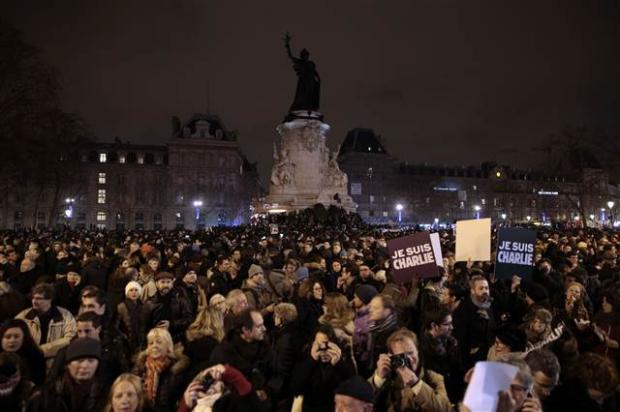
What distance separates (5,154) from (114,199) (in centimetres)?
4521

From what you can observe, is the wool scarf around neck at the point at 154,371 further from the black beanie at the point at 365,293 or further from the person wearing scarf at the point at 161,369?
the black beanie at the point at 365,293

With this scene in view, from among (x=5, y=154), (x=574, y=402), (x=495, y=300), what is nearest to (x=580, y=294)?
(x=495, y=300)

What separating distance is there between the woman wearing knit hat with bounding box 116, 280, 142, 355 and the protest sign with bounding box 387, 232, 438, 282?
3.96 metres

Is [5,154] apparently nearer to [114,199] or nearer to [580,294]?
[580,294]

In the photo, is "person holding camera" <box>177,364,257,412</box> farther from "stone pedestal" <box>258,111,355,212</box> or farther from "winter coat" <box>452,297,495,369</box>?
"stone pedestal" <box>258,111,355,212</box>

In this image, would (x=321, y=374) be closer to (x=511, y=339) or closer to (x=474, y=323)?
(x=511, y=339)

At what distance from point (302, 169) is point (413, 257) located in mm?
31393

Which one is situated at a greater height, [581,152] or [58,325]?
[581,152]

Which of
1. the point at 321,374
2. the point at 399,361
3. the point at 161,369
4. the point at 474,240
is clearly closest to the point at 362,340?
the point at 321,374

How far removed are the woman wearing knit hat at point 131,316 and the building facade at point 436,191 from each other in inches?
3060

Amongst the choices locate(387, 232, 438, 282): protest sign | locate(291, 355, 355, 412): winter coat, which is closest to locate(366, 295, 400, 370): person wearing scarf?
locate(291, 355, 355, 412): winter coat

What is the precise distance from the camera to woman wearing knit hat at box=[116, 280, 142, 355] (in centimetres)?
644

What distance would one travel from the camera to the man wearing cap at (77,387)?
3855 mm

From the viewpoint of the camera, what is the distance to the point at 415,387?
3.88 m
